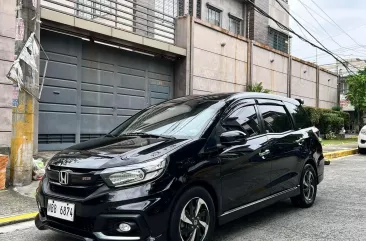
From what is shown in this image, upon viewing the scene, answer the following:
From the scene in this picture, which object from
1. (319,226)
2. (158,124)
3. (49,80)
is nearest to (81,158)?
(158,124)

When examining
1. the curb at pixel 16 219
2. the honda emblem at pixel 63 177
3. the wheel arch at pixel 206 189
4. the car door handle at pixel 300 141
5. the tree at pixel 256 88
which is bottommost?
the curb at pixel 16 219

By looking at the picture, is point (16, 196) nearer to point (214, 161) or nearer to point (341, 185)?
point (214, 161)

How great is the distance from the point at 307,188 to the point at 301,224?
3.28 feet

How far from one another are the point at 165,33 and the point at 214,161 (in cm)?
1082

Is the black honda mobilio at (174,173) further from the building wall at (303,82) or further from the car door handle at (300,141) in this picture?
the building wall at (303,82)

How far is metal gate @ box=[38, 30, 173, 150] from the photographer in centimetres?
968

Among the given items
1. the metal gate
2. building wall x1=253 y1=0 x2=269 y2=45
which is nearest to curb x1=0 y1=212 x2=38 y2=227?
the metal gate

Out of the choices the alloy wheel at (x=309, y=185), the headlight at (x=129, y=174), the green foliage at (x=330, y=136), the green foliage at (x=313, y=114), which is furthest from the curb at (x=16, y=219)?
the green foliage at (x=330, y=136)

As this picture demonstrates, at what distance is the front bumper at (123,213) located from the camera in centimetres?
309

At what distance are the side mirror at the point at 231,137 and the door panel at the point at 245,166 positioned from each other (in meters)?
0.05

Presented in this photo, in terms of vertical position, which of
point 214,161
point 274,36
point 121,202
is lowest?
point 121,202

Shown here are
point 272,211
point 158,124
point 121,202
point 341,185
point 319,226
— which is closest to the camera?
point 121,202

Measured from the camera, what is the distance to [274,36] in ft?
71.2

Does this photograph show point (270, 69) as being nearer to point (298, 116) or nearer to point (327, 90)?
point (327, 90)
